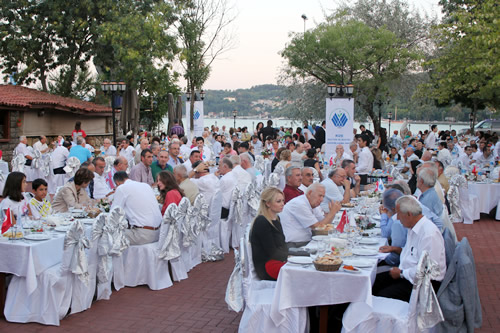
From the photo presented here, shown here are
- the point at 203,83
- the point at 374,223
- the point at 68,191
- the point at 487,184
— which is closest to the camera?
the point at 374,223

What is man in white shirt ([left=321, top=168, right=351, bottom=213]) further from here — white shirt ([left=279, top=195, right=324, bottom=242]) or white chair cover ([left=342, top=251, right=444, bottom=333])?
white chair cover ([left=342, top=251, right=444, bottom=333])

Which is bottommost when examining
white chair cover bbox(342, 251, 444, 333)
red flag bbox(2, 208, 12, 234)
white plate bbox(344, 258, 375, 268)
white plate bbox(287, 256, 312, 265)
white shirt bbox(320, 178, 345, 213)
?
white chair cover bbox(342, 251, 444, 333)

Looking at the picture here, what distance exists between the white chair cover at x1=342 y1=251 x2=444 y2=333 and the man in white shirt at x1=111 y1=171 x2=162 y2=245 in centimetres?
311

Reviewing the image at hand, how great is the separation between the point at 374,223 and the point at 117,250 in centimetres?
312

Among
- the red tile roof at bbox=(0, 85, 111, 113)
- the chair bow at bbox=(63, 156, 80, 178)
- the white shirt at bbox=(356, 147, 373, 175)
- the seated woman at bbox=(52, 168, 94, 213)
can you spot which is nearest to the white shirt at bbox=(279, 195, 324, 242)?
the seated woman at bbox=(52, 168, 94, 213)

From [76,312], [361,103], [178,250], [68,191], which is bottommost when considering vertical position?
[76,312]

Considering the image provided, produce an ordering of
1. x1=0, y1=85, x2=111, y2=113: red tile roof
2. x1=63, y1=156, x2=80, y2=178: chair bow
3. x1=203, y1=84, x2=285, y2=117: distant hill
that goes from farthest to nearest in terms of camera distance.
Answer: x1=203, y1=84, x2=285, y2=117: distant hill < x1=0, y1=85, x2=111, y2=113: red tile roof < x1=63, y1=156, x2=80, y2=178: chair bow

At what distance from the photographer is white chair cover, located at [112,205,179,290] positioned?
654 cm

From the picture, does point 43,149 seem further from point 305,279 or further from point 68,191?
point 305,279

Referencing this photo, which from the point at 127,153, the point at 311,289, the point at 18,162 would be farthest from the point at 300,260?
the point at 18,162

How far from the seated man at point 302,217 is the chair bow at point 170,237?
139cm

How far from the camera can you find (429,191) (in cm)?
625

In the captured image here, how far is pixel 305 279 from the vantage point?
4445 mm

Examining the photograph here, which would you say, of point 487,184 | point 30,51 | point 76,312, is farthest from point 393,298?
point 30,51
